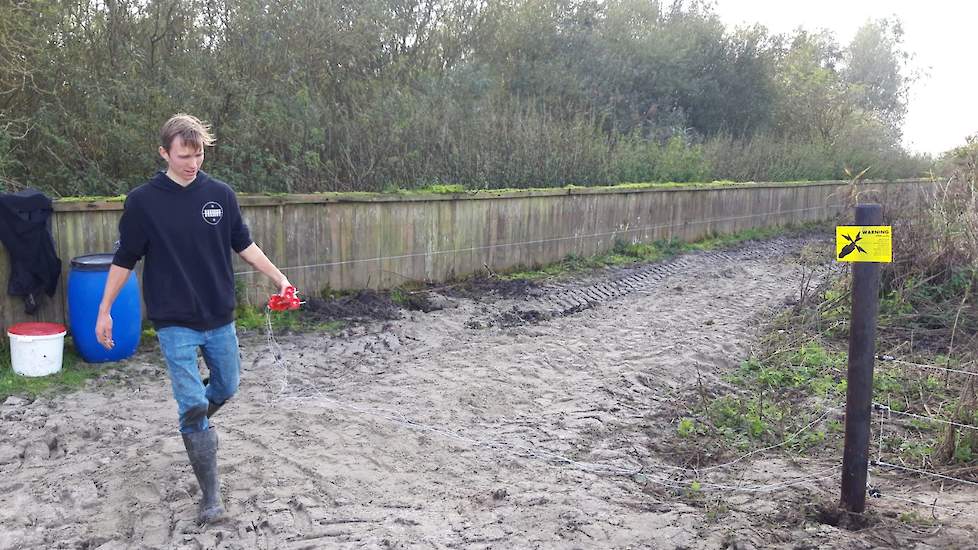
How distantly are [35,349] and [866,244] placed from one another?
228 inches

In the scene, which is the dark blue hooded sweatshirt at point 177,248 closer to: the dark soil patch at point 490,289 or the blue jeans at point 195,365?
the blue jeans at point 195,365

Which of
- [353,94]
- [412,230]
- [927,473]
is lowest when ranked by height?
[927,473]

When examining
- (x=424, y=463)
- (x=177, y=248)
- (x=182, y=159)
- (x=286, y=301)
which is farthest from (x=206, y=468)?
(x=182, y=159)

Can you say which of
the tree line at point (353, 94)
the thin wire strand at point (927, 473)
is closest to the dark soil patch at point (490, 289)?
the tree line at point (353, 94)

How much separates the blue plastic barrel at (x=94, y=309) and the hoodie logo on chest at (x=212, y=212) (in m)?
3.02

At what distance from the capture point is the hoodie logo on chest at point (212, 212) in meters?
3.92

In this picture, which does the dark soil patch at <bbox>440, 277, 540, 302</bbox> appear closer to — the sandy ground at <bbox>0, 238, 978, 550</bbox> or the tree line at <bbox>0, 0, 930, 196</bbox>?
the tree line at <bbox>0, 0, 930, 196</bbox>

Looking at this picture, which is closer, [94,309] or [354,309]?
[94,309]

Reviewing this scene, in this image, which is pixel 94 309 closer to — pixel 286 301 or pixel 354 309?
pixel 354 309

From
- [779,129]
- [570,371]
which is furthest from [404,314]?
[779,129]

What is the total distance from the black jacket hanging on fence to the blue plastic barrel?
8.4 inches

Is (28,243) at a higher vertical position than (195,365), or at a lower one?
higher

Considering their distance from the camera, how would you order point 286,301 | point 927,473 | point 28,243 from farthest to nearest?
point 28,243 < point 927,473 < point 286,301

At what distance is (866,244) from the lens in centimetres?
404
